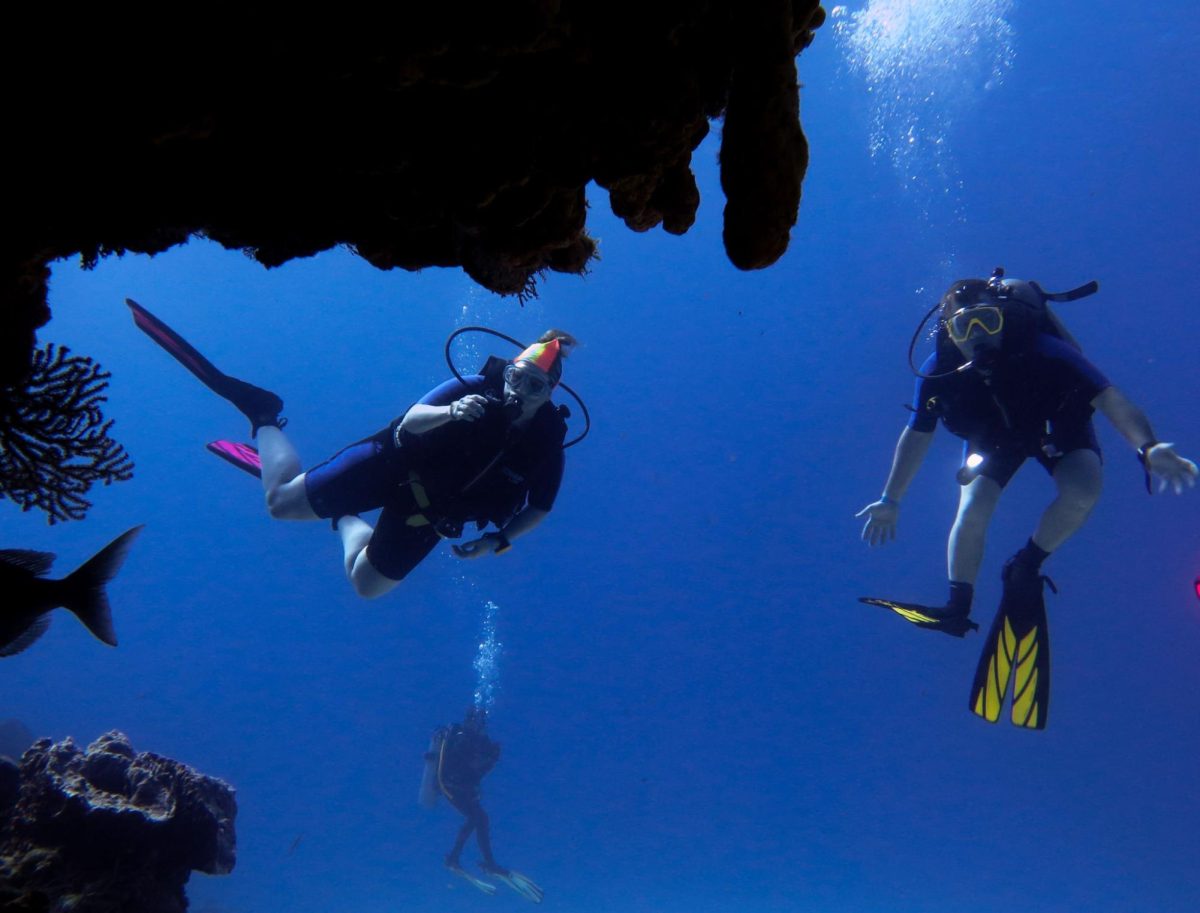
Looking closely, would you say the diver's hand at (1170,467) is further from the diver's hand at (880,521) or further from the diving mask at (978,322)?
the diver's hand at (880,521)

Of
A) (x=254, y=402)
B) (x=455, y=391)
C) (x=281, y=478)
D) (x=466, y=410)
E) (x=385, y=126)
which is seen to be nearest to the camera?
(x=385, y=126)

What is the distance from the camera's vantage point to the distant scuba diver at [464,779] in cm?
1741

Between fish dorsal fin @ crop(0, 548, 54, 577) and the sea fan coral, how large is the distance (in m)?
0.22

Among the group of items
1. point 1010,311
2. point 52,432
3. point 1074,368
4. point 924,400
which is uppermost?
point 1010,311

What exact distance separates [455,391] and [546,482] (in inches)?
49.3

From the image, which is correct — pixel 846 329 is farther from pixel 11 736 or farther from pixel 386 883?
pixel 386 883

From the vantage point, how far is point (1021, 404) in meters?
6.69

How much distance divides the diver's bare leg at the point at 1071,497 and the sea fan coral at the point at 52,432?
777 centimetres

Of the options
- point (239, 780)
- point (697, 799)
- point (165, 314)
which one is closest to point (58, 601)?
point (697, 799)

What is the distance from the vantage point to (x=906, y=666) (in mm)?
52094

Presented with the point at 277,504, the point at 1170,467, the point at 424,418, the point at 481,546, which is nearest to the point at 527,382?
the point at 424,418

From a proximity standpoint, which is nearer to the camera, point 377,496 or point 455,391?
point 455,391

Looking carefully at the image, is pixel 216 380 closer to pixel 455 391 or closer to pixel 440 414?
pixel 455 391

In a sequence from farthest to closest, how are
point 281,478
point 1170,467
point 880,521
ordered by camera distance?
point 880,521
point 281,478
point 1170,467
